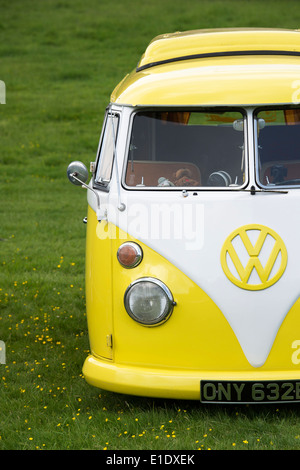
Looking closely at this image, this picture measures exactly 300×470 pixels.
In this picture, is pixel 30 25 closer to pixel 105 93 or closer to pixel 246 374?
pixel 105 93

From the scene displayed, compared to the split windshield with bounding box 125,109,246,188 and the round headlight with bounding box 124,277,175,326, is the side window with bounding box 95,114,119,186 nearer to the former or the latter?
the split windshield with bounding box 125,109,246,188

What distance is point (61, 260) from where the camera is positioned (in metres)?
9.00

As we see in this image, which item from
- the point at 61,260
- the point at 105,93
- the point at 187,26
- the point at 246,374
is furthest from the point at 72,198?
the point at 187,26

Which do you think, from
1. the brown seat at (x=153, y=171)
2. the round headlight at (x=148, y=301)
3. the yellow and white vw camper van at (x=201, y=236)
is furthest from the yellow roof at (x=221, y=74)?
the round headlight at (x=148, y=301)

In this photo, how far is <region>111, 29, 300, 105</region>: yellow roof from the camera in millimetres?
4562

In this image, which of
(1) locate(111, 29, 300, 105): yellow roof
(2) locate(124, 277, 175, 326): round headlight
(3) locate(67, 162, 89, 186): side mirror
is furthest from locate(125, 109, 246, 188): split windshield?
(2) locate(124, 277, 175, 326): round headlight

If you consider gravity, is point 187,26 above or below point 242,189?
above

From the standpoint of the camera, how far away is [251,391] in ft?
14.2

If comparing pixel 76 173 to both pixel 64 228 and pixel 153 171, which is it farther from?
pixel 64 228

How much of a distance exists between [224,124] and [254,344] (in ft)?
4.89

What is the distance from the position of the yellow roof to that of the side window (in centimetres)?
17

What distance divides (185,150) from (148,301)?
1084 mm

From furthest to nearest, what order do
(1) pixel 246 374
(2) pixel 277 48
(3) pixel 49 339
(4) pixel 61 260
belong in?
1. (4) pixel 61 260
2. (3) pixel 49 339
3. (2) pixel 277 48
4. (1) pixel 246 374

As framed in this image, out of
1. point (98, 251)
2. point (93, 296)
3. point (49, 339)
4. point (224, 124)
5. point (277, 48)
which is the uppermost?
point (277, 48)
